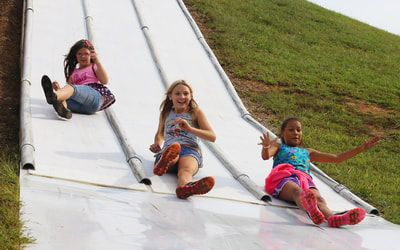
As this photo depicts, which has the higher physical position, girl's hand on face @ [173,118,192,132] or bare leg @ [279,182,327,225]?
girl's hand on face @ [173,118,192,132]

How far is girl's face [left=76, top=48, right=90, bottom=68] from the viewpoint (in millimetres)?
6645

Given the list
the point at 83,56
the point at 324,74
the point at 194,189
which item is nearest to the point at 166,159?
the point at 194,189

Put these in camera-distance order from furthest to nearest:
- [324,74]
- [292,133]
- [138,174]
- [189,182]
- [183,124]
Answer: [324,74]
[292,133]
[183,124]
[138,174]
[189,182]

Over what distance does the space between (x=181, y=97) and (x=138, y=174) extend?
0.76 metres

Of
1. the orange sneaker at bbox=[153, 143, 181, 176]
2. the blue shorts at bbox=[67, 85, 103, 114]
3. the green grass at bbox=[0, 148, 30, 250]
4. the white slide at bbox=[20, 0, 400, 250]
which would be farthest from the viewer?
the blue shorts at bbox=[67, 85, 103, 114]

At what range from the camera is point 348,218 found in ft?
15.4

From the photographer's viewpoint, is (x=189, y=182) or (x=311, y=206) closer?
(x=311, y=206)

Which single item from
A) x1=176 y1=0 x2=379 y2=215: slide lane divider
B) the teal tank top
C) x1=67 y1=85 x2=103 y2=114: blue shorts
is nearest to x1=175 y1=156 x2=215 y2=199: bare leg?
the teal tank top

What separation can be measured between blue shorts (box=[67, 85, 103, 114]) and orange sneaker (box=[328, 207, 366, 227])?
2.54 m

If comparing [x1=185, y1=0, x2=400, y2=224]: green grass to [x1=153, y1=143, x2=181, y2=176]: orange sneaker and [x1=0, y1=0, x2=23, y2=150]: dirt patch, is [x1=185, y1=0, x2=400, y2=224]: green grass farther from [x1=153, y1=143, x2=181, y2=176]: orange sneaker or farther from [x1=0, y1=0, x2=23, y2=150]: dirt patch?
[x1=0, y1=0, x2=23, y2=150]: dirt patch

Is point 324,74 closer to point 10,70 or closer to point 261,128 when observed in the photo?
point 261,128

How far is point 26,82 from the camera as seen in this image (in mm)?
6715

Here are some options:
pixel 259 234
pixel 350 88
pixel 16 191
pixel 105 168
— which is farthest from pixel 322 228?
pixel 350 88

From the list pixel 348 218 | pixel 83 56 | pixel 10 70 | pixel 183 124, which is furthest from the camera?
pixel 10 70
